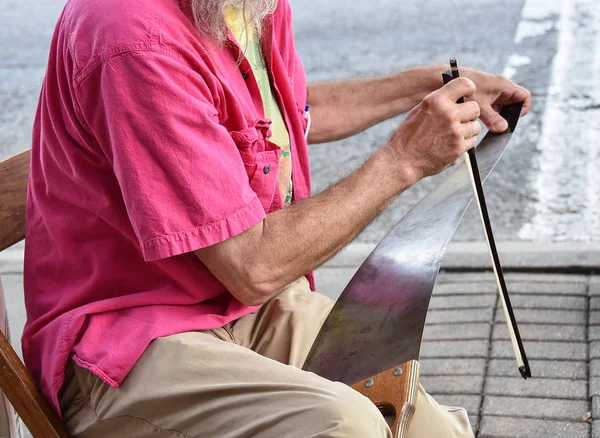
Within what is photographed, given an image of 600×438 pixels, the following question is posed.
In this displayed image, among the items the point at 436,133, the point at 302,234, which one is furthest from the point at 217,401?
the point at 436,133

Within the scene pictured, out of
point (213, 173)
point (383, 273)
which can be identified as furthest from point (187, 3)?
point (383, 273)

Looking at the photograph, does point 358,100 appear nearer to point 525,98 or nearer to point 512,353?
point 525,98

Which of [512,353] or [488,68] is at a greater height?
[512,353]

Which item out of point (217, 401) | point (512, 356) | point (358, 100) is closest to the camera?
point (217, 401)

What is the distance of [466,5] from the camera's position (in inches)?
298

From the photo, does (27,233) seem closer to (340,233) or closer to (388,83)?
(340,233)

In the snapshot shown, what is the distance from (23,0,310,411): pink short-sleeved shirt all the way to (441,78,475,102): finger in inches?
14.6

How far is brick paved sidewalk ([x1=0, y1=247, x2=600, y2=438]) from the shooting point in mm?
2467

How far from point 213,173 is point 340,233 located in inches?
11.5

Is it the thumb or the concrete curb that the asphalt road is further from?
the thumb

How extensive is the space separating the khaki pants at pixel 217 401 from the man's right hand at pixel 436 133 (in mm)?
475

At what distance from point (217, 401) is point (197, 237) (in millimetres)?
283

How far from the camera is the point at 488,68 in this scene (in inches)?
232

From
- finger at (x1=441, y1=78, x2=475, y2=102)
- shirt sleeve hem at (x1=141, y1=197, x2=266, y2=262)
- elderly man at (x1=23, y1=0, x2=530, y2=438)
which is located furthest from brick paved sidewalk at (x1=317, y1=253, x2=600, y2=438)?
shirt sleeve hem at (x1=141, y1=197, x2=266, y2=262)
